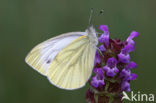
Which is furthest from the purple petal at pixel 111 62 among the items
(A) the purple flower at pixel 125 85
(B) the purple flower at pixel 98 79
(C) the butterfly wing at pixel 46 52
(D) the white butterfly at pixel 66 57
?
(C) the butterfly wing at pixel 46 52

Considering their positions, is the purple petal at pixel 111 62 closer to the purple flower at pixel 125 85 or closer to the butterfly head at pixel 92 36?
the purple flower at pixel 125 85

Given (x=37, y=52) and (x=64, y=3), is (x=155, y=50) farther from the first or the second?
(x=37, y=52)

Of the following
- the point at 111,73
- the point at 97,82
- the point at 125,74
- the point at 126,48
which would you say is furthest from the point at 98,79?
the point at 126,48

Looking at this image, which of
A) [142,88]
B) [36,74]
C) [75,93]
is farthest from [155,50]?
[36,74]

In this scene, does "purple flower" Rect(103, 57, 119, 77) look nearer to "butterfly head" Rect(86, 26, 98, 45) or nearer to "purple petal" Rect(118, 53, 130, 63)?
"purple petal" Rect(118, 53, 130, 63)

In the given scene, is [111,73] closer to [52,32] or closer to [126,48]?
[126,48]
